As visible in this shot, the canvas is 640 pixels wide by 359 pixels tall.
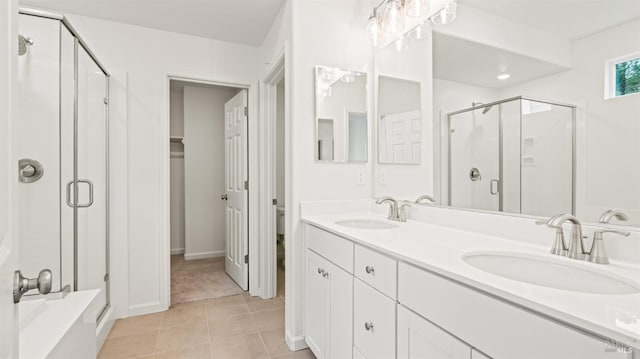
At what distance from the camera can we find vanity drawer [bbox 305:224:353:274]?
55.7 inches

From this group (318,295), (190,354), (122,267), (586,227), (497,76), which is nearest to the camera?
(586,227)

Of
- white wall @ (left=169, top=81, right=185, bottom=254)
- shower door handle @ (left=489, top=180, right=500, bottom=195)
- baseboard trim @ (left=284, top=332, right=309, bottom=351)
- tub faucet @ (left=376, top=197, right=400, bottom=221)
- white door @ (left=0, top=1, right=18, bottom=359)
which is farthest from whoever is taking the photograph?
white wall @ (left=169, top=81, right=185, bottom=254)

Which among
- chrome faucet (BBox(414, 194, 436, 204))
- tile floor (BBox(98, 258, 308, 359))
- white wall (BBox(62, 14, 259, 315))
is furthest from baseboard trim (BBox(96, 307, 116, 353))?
chrome faucet (BBox(414, 194, 436, 204))

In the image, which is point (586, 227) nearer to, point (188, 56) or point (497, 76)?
point (497, 76)

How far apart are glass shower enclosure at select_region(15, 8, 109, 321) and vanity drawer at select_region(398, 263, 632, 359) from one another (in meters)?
2.02

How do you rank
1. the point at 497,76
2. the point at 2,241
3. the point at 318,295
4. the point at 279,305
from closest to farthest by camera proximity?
the point at 2,241 → the point at 497,76 → the point at 318,295 → the point at 279,305

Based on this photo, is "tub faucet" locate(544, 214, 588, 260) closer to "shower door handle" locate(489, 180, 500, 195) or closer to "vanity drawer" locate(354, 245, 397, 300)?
"shower door handle" locate(489, 180, 500, 195)

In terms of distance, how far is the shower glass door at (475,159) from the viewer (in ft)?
4.50

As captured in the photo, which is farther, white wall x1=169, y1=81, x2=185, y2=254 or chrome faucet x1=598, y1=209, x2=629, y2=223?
white wall x1=169, y1=81, x2=185, y2=254

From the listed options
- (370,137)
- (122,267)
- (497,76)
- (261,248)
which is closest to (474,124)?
(497,76)

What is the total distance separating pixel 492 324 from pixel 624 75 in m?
0.91

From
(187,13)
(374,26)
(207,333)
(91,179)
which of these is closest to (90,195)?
(91,179)

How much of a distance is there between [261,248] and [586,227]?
2.39m

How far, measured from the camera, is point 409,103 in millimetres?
1990
